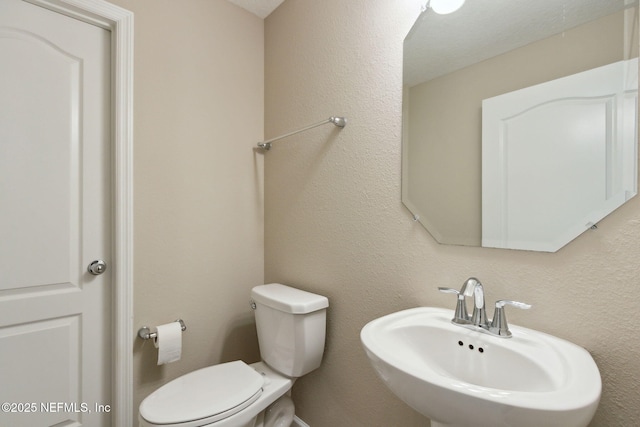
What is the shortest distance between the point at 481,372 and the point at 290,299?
781mm

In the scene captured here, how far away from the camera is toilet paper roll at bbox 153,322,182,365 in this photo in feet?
4.49

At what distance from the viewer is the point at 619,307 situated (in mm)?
747

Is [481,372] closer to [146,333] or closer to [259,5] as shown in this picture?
[146,333]

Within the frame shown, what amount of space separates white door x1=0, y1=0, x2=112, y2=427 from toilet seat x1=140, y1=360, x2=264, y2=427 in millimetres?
429

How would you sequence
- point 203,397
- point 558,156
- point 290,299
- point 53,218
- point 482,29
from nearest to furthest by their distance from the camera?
point 558,156, point 482,29, point 203,397, point 53,218, point 290,299

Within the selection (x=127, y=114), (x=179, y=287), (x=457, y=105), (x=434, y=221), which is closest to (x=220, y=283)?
(x=179, y=287)

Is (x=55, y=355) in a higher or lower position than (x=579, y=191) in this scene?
lower

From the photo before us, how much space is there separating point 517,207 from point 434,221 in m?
0.26

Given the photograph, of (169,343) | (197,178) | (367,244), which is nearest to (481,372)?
(367,244)

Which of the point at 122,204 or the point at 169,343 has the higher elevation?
the point at 122,204

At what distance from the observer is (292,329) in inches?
52.4

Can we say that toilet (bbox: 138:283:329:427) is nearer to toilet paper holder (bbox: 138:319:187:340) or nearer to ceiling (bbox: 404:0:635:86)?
toilet paper holder (bbox: 138:319:187:340)

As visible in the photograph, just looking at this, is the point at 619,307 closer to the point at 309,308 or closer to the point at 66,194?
the point at 309,308

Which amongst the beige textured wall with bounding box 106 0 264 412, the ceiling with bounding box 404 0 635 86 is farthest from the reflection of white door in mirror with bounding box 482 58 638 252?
the beige textured wall with bounding box 106 0 264 412
